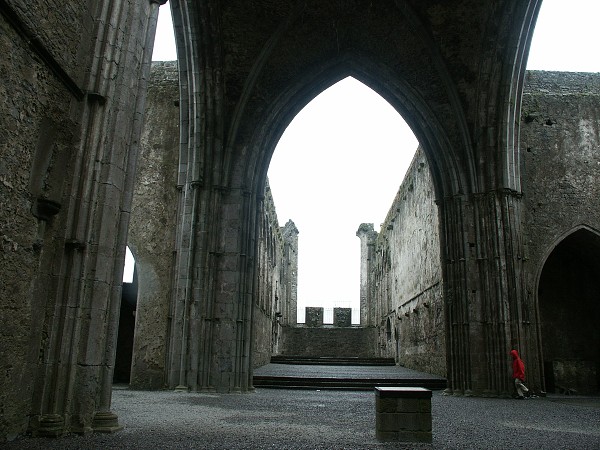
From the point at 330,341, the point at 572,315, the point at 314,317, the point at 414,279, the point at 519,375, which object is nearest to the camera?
the point at 519,375

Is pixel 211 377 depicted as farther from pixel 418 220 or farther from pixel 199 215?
pixel 418 220

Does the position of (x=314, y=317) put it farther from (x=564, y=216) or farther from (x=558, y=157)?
(x=558, y=157)

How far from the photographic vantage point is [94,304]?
493cm

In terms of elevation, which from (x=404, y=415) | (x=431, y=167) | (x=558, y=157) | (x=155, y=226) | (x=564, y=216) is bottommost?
(x=404, y=415)

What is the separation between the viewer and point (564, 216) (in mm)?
12656

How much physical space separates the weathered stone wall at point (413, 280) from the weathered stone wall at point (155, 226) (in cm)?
807

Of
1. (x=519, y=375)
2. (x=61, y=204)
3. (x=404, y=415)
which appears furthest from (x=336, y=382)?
(x=61, y=204)

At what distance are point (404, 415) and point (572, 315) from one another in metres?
10.8

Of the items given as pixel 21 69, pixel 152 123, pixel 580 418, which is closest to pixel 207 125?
pixel 152 123

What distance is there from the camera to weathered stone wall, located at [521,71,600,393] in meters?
A: 12.6

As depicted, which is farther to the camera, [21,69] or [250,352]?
[250,352]

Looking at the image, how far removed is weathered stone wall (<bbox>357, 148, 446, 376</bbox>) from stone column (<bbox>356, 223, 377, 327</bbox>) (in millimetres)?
3797

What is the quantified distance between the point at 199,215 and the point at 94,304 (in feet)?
21.3

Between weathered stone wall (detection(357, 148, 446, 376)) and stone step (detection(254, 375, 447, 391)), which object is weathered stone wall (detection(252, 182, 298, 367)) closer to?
stone step (detection(254, 375, 447, 391))
